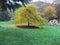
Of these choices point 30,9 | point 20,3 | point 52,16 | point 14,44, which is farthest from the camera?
point 52,16

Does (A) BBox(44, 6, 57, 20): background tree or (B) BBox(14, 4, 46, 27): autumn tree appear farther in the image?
(A) BBox(44, 6, 57, 20): background tree

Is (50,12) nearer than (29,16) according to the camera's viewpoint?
No

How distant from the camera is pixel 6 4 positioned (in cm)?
740

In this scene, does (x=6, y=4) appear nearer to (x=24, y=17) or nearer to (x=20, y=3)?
(x=20, y=3)

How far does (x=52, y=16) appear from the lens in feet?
73.2

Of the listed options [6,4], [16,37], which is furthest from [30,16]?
[6,4]

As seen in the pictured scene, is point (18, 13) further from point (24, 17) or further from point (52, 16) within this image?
point (52, 16)

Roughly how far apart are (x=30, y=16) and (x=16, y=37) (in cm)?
620

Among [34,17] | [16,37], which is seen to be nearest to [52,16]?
[34,17]

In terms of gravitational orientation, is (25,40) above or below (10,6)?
below

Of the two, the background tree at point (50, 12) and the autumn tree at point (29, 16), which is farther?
the background tree at point (50, 12)

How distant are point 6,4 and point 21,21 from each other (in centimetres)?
730

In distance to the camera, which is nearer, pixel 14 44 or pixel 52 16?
pixel 14 44

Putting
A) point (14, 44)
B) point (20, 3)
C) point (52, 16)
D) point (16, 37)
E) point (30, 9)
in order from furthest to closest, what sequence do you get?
point (52, 16)
point (30, 9)
point (16, 37)
point (20, 3)
point (14, 44)
